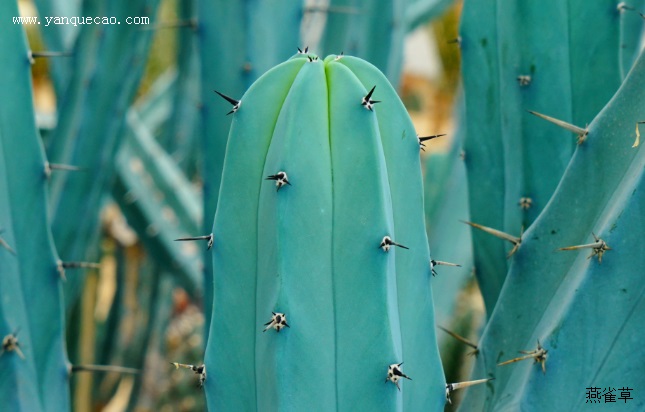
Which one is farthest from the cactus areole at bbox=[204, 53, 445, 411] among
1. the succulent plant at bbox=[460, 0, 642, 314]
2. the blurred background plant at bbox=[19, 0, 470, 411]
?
the blurred background plant at bbox=[19, 0, 470, 411]

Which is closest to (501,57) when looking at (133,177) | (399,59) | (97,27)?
(399,59)

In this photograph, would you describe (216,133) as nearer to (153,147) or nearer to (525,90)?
(525,90)

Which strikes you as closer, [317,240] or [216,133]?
[317,240]

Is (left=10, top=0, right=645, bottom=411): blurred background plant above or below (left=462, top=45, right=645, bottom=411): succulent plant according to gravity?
above

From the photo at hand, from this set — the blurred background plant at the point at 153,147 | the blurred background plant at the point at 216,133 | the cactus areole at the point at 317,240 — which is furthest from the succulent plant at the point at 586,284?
the blurred background plant at the point at 153,147

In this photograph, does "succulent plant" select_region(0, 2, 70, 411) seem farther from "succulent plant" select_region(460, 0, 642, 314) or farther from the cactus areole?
"succulent plant" select_region(460, 0, 642, 314)

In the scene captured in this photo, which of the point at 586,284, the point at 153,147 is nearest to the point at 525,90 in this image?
the point at 586,284

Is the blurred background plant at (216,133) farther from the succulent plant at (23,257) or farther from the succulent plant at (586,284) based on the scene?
the succulent plant at (23,257)

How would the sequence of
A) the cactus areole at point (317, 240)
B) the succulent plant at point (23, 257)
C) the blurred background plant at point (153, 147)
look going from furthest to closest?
1. the blurred background plant at point (153, 147)
2. the succulent plant at point (23, 257)
3. the cactus areole at point (317, 240)
